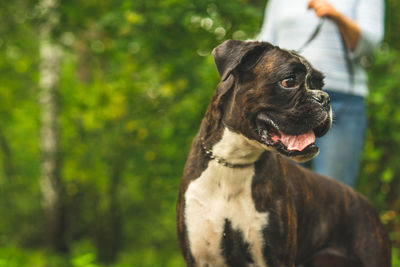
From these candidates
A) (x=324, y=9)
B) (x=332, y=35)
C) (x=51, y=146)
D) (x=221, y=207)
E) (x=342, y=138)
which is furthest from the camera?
(x=51, y=146)

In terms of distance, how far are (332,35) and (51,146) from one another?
6.31 m

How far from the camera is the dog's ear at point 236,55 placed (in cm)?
230

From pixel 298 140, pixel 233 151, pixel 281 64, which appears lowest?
pixel 233 151

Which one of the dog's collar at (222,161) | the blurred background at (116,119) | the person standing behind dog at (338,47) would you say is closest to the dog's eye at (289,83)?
the dog's collar at (222,161)

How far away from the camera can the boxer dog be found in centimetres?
227

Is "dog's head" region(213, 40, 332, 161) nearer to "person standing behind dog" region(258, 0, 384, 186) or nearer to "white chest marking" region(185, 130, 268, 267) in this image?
"white chest marking" region(185, 130, 268, 267)

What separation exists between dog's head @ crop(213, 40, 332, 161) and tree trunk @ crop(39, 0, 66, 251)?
6203 millimetres

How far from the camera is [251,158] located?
8.12ft

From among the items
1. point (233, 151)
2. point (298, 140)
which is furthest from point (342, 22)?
point (233, 151)

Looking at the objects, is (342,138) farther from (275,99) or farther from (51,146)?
(51,146)

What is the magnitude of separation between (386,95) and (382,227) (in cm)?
277

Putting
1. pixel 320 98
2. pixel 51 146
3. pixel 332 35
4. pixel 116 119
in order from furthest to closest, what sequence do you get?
pixel 51 146 < pixel 116 119 < pixel 332 35 < pixel 320 98

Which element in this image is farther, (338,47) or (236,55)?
(338,47)

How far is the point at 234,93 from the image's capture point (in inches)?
95.0
